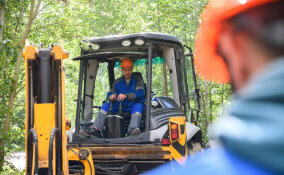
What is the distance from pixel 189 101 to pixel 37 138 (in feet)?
11.7

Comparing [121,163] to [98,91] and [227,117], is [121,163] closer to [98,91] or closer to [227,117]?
[98,91]

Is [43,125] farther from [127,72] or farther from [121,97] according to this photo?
[127,72]

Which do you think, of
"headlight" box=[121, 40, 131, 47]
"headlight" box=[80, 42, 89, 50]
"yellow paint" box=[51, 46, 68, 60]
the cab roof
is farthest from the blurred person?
"headlight" box=[80, 42, 89, 50]

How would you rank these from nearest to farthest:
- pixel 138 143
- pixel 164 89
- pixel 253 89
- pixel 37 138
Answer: pixel 253 89 → pixel 37 138 → pixel 138 143 → pixel 164 89

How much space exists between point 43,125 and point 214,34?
14.4 feet

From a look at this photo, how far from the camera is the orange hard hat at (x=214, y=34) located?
32.6 inches

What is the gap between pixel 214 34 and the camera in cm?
96

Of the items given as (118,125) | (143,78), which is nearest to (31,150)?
(118,125)

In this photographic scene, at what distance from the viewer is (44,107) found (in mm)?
5129

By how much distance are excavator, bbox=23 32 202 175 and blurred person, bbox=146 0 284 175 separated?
3639 mm

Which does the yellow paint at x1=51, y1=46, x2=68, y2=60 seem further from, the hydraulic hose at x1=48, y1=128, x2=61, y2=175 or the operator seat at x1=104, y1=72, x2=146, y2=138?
the operator seat at x1=104, y1=72, x2=146, y2=138

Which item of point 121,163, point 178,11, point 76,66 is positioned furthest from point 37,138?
point 178,11

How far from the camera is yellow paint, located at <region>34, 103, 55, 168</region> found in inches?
198

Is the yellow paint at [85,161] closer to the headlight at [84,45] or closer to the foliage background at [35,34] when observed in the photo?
the foliage background at [35,34]
